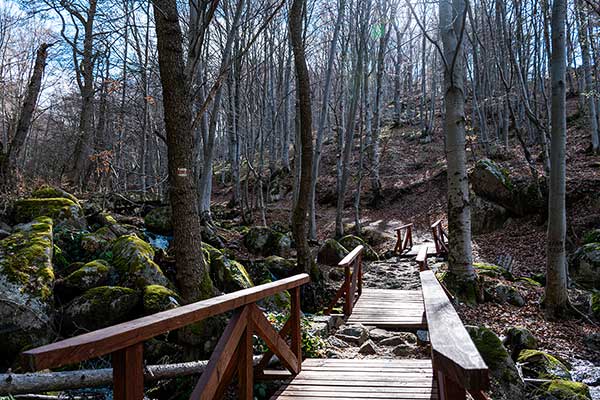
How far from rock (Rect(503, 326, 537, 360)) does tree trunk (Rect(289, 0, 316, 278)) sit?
13.8 ft

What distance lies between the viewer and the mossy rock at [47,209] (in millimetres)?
8680

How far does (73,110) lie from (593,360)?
2863cm

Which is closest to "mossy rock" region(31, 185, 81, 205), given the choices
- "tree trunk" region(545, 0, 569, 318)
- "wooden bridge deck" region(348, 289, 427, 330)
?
"wooden bridge deck" region(348, 289, 427, 330)

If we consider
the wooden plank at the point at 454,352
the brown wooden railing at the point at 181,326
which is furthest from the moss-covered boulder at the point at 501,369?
the wooden plank at the point at 454,352

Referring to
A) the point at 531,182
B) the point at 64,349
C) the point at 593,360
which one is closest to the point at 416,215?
the point at 531,182

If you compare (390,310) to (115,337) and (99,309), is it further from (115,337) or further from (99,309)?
(115,337)

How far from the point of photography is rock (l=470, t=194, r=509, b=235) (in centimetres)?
1656

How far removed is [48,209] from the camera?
9016 mm

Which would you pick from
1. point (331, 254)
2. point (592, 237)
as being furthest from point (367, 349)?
point (592, 237)

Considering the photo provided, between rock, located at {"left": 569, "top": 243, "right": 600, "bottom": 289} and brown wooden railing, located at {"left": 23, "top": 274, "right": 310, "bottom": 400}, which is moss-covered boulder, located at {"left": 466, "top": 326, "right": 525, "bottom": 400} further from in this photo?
rock, located at {"left": 569, "top": 243, "right": 600, "bottom": 289}

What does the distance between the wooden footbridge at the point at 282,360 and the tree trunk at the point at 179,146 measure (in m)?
2.79

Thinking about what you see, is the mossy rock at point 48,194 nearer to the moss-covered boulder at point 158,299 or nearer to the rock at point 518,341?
the moss-covered boulder at point 158,299

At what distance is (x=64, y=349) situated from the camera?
1.68 m

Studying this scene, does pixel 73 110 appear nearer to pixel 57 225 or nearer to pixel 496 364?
pixel 57 225
